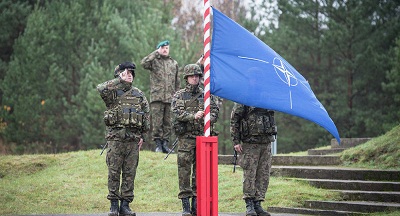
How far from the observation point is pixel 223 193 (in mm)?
14617

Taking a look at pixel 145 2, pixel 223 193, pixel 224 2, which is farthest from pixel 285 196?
pixel 224 2

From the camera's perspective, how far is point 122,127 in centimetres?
1130

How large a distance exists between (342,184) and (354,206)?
1258mm

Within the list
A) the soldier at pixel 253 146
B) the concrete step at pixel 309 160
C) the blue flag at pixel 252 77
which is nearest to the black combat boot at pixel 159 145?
the concrete step at pixel 309 160

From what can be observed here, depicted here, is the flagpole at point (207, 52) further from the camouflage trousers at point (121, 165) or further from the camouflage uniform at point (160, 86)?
the camouflage uniform at point (160, 86)

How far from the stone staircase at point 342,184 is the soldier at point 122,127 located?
306cm

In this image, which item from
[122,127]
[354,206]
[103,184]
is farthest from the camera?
[103,184]

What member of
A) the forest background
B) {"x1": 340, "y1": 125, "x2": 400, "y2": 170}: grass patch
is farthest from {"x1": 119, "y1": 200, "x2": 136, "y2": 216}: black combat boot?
the forest background

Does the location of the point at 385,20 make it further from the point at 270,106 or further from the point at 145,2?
the point at 270,106

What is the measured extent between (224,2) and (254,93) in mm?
35059

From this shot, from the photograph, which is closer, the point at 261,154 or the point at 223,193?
the point at 261,154

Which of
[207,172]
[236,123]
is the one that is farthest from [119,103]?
[207,172]

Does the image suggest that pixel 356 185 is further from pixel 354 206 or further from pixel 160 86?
pixel 160 86

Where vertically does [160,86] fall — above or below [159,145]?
above
